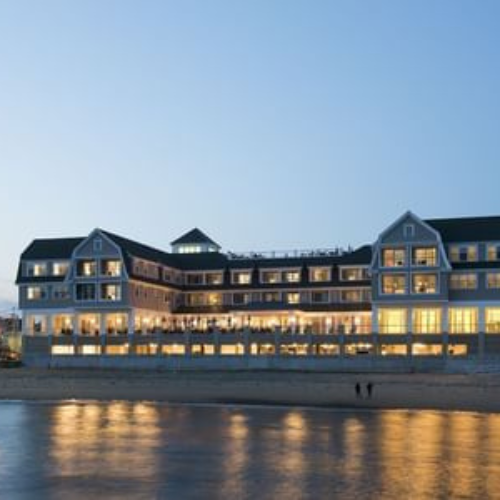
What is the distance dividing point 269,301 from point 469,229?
92.6 feet

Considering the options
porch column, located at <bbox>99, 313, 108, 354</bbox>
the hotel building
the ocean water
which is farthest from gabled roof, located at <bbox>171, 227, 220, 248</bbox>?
the ocean water

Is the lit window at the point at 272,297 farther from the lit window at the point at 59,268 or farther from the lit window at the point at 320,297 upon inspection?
the lit window at the point at 59,268

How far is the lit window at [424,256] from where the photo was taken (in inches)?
3743

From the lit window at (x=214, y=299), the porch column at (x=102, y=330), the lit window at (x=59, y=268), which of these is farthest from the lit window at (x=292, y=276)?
the lit window at (x=59, y=268)

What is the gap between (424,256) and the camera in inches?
3750

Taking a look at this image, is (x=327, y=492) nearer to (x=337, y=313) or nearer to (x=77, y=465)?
(x=77, y=465)

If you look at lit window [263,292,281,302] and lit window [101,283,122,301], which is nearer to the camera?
lit window [101,283,122,301]

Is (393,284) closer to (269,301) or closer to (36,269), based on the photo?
(269,301)

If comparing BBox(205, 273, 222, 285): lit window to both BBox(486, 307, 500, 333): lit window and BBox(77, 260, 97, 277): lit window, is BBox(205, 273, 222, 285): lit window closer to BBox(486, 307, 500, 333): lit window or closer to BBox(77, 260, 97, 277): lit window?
BBox(77, 260, 97, 277): lit window

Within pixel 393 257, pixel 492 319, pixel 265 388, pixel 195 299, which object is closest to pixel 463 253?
pixel 393 257

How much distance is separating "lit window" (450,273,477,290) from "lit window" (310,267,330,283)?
66.2ft

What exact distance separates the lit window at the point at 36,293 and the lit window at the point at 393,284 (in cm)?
4199

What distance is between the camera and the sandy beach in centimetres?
5831

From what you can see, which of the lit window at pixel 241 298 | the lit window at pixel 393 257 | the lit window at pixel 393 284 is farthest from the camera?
the lit window at pixel 241 298
